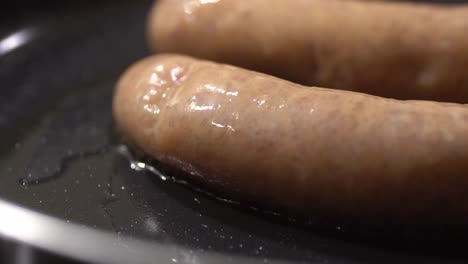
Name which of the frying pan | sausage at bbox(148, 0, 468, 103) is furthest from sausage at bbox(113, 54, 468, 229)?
sausage at bbox(148, 0, 468, 103)

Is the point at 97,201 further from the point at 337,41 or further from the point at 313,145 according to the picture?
the point at 337,41

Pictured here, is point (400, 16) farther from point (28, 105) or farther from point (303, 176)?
point (28, 105)

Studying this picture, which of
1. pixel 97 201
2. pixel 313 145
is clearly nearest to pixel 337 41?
pixel 313 145

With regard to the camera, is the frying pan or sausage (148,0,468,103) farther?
sausage (148,0,468,103)

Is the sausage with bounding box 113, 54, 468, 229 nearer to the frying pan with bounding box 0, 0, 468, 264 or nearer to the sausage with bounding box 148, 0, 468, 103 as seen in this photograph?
the frying pan with bounding box 0, 0, 468, 264

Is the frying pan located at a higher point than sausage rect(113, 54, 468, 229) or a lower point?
lower

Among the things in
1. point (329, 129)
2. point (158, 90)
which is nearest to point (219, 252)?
point (329, 129)

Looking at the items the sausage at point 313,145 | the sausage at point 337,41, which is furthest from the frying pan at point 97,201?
the sausage at point 337,41

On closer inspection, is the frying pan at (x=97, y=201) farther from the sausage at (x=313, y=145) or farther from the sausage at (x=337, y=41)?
the sausage at (x=337, y=41)
